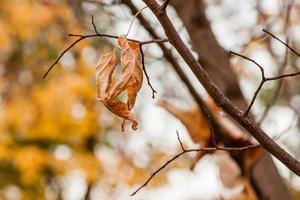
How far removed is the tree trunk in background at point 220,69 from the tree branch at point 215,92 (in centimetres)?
98

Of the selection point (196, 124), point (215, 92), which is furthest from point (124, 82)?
point (196, 124)

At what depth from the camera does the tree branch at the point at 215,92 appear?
80 centimetres

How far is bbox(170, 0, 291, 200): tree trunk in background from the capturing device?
183 centimetres

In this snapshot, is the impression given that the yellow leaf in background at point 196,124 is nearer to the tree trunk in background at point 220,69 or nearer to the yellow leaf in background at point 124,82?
the tree trunk in background at point 220,69

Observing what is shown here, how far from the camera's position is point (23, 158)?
448 centimetres

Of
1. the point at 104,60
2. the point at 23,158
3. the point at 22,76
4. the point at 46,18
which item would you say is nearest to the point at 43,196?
the point at 23,158

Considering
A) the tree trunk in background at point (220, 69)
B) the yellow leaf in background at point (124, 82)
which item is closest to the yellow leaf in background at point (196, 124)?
the tree trunk in background at point (220, 69)

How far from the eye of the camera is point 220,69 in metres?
1.88

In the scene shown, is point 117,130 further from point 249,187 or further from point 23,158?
point 249,187

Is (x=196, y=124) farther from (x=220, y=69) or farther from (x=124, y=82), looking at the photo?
(x=124, y=82)

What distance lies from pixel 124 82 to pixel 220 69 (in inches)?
40.4

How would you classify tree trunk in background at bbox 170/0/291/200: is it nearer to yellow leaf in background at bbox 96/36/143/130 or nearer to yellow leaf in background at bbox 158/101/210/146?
yellow leaf in background at bbox 158/101/210/146

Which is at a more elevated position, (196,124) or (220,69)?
(220,69)

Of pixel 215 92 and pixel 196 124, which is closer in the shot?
pixel 215 92
